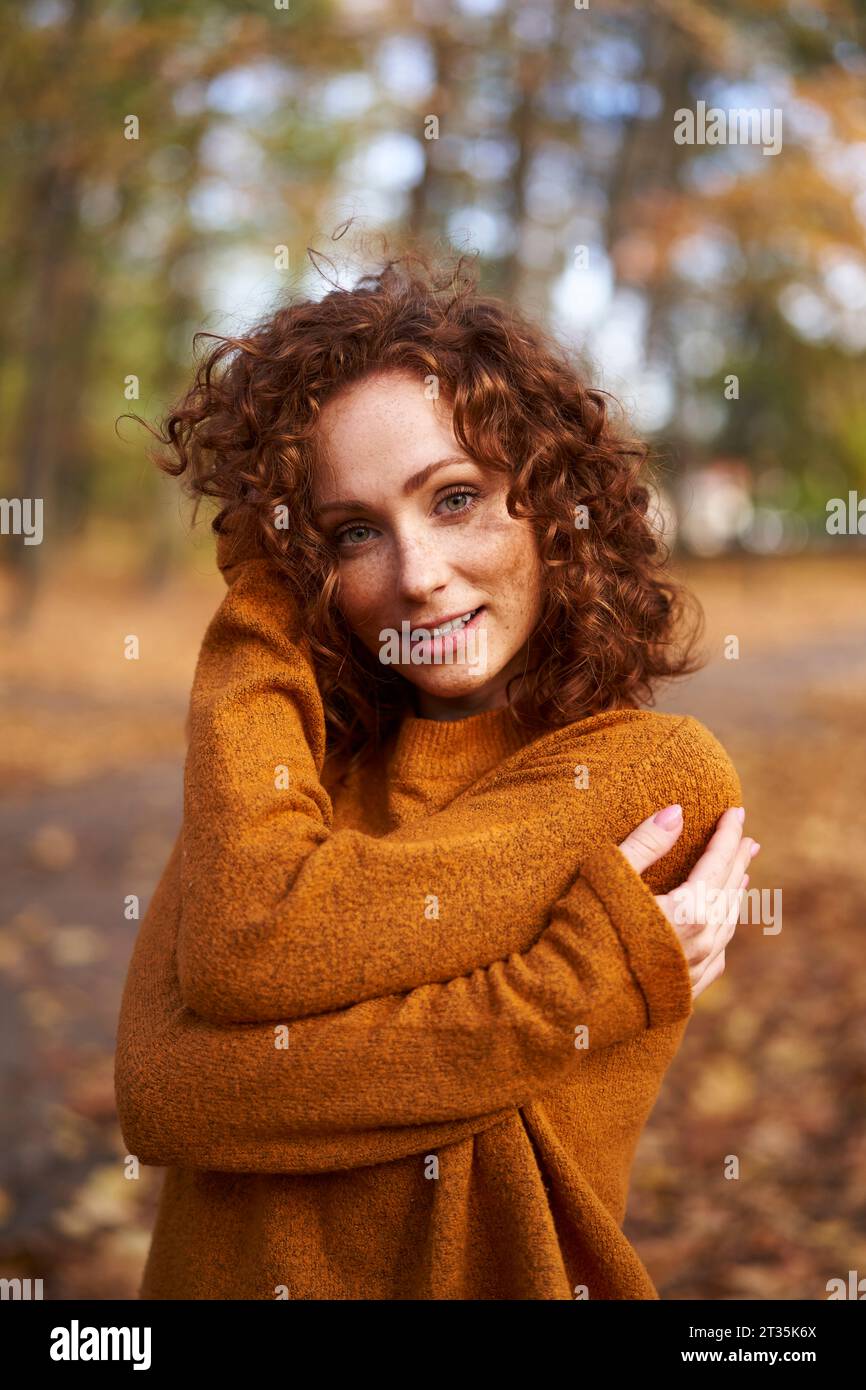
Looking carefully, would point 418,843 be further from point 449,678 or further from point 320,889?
point 449,678

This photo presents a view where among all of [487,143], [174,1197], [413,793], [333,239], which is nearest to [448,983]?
[413,793]

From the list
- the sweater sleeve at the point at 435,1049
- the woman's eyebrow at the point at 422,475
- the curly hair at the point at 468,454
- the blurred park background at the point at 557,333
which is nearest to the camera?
the sweater sleeve at the point at 435,1049

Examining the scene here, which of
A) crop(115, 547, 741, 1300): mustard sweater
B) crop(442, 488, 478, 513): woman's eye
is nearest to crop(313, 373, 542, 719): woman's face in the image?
crop(442, 488, 478, 513): woman's eye

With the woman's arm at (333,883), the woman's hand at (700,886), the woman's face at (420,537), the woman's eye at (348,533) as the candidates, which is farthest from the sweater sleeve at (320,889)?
the woman's eye at (348,533)

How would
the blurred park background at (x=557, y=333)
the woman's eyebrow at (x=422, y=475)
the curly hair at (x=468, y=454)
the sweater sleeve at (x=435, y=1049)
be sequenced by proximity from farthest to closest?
1. the blurred park background at (x=557, y=333)
2. the curly hair at (x=468, y=454)
3. the woman's eyebrow at (x=422, y=475)
4. the sweater sleeve at (x=435, y=1049)

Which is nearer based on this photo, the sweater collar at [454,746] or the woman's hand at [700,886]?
the woman's hand at [700,886]

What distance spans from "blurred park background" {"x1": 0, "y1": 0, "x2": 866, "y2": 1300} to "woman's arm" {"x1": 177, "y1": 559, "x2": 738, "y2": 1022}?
0.80 meters

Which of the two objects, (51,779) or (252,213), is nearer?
(51,779)

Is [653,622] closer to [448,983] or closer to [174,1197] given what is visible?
[448,983]

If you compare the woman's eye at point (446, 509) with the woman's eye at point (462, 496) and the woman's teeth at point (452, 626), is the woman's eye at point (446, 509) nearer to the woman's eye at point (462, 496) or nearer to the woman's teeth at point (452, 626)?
the woman's eye at point (462, 496)

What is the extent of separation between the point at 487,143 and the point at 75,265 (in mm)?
8241

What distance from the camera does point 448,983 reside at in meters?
1.47

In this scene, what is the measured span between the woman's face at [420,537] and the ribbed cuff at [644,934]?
367 millimetres

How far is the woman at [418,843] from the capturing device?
1441 millimetres
